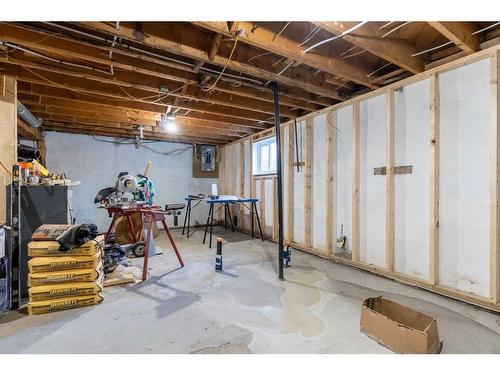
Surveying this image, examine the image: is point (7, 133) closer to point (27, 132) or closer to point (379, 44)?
point (27, 132)

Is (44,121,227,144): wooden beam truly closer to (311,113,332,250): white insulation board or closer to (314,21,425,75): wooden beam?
(311,113,332,250): white insulation board

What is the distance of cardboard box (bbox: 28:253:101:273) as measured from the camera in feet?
6.61

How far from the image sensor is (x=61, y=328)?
1772 millimetres

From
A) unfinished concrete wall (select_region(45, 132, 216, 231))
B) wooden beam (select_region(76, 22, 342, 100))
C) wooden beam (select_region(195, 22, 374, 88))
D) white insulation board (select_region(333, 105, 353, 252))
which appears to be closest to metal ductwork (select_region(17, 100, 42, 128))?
unfinished concrete wall (select_region(45, 132, 216, 231))

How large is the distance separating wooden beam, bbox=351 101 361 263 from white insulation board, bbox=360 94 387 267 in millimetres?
43

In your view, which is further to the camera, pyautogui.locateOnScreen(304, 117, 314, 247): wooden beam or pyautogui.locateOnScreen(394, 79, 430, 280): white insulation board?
pyautogui.locateOnScreen(304, 117, 314, 247): wooden beam

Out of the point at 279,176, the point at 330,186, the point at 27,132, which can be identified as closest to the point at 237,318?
the point at 279,176

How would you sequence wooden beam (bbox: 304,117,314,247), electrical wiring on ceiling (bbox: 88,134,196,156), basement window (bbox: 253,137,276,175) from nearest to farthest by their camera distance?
1. wooden beam (bbox: 304,117,314,247)
2. basement window (bbox: 253,137,276,175)
3. electrical wiring on ceiling (bbox: 88,134,196,156)

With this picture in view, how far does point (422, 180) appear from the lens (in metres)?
2.54

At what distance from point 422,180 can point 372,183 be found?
56 centimetres

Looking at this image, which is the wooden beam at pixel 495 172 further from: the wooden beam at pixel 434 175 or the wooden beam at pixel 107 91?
the wooden beam at pixel 107 91

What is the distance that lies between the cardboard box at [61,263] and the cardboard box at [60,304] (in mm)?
254
